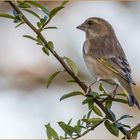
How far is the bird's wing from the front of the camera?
12.2ft

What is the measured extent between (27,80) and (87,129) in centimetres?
436

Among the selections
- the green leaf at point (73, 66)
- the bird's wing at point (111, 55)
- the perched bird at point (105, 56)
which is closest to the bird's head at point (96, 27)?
the perched bird at point (105, 56)

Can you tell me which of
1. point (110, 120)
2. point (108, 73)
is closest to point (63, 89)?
point (108, 73)

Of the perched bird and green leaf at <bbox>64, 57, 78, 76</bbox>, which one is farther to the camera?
the perched bird

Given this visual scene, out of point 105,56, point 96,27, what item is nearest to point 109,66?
point 105,56

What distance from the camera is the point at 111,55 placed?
407 centimetres

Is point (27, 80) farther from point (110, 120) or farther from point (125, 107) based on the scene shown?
point (110, 120)

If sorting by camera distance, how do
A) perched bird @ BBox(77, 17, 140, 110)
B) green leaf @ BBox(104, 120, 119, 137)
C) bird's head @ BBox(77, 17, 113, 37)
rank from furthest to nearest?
bird's head @ BBox(77, 17, 113, 37) → perched bird @ BBox(77, 17, 140, 110) → green leaf @ BBox(104, 120, 119, 137)

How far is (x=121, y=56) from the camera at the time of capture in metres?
4.03

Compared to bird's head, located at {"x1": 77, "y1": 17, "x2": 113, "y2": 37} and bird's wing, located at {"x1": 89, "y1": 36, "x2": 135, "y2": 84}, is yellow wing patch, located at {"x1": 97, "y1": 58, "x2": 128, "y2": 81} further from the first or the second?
bird's head, located at {"x1": 77, "y1": 17, "x2": 113, "y2": 37}

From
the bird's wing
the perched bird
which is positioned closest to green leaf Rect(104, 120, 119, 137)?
the perched bird

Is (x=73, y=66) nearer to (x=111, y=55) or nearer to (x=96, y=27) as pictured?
(x=111, y=55)

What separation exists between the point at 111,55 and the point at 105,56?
0.19 ft

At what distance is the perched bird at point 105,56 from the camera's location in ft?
11.8
